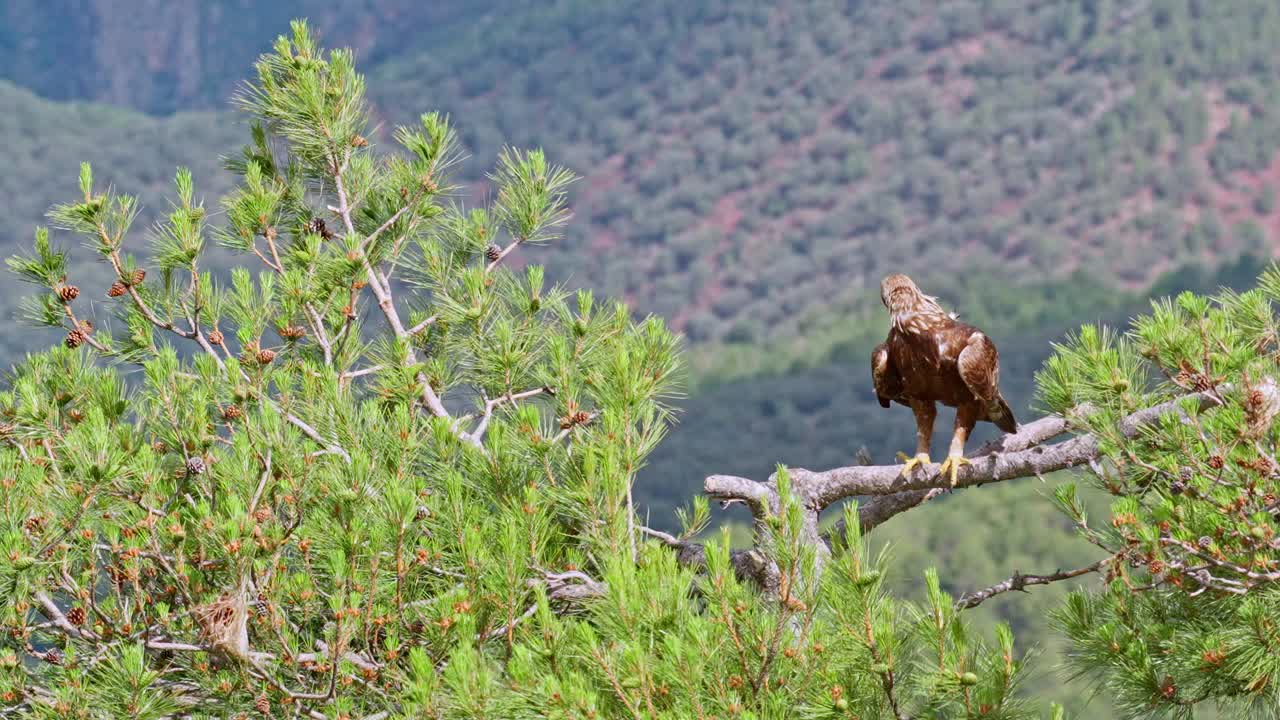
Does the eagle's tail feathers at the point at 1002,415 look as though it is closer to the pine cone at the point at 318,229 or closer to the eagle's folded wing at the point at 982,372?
the eagle's folded wing at the point at 982,372

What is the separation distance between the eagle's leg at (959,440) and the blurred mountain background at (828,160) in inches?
1707

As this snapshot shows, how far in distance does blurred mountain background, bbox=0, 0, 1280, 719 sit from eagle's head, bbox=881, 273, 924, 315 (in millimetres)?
43195

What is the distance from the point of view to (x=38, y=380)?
4.93 metres

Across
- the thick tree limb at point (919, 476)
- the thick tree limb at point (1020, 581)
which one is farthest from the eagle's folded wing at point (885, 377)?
the thick tree limb at point (1020, 581)

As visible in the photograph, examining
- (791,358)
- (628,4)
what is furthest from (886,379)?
(628,4)

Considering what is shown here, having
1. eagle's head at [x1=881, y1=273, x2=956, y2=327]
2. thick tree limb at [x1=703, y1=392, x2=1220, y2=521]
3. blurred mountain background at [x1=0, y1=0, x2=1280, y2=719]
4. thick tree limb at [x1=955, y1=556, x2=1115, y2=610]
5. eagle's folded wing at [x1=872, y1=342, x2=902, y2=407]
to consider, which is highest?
blurred mountain background at [x1=0, y1=0, x2=1280, y2=719]

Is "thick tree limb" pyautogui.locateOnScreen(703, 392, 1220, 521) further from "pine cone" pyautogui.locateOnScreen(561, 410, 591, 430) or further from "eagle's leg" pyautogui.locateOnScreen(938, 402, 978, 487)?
"pine cone" pyautogui.locateOnScreen(561, 410, 591, 430)

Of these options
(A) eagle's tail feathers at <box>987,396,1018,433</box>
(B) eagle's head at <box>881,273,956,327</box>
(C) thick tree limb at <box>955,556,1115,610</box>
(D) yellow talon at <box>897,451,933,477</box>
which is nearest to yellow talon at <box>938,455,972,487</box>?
(D) yellow talon at <box>897,451,933,477</box>

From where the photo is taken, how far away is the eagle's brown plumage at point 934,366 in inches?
172

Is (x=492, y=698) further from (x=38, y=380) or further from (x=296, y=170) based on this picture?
(x=296, y=170)

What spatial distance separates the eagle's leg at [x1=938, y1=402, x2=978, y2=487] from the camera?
3977 millimetres

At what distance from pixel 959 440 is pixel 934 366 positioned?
0.28 meters

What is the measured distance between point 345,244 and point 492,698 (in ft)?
7.72

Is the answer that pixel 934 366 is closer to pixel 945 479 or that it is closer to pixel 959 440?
pixel 959 440
